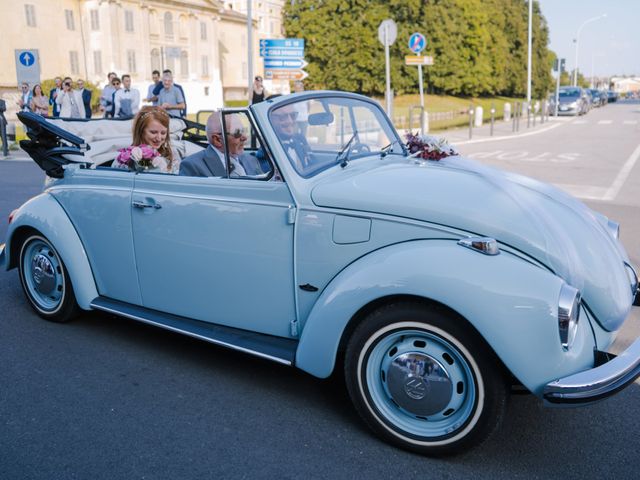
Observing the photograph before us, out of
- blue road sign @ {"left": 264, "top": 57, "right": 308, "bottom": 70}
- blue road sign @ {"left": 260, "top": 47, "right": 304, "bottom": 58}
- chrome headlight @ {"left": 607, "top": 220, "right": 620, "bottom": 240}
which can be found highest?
blue road sign @ {"left": 260, "top": 47, "right": 304, "bottom": 58}

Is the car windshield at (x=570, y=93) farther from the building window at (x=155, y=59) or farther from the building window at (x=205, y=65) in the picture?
the building window at (x=155, y=59)

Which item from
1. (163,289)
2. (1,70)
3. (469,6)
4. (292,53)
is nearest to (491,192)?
(163,289)

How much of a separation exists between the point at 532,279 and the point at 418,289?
0.49 metres

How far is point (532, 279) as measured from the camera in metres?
2.58

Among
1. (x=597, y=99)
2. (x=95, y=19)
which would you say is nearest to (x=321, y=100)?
(x=95, y=19)

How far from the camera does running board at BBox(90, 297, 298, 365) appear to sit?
10.5ft

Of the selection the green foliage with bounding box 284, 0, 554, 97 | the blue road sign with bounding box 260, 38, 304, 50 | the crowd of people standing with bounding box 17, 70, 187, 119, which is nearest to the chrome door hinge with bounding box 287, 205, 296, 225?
the crowd of people standing with bounding box 17, 70, 187, 119

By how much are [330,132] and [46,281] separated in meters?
2.43

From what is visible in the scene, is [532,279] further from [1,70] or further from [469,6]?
[1,70]

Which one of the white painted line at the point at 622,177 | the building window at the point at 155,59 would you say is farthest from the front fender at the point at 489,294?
the building window at the point at 155,59

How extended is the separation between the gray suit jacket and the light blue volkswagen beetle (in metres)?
0.15

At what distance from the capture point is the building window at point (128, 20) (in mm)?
53344

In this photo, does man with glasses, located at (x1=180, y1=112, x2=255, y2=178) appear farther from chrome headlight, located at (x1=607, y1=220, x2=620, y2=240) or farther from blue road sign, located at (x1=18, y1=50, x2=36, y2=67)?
blue road sign, located at (x1=18, y1=50, x2=36, y2=67)

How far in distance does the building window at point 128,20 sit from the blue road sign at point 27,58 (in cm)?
4076
